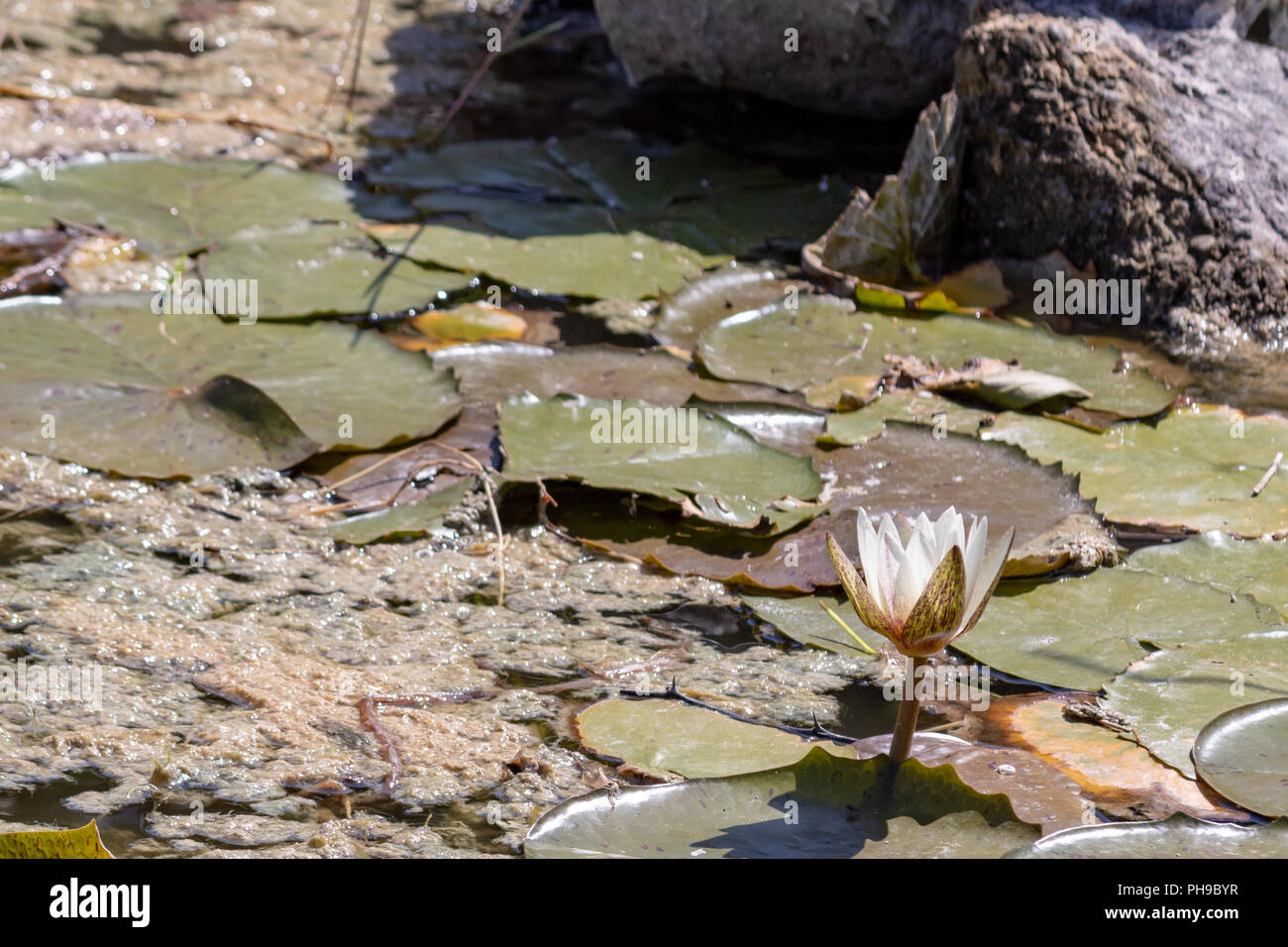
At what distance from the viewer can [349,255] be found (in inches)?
131

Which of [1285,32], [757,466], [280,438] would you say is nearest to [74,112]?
[280,438]

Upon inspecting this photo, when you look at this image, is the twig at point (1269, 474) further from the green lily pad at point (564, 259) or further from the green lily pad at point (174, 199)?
the green lily pad at point (174, 199)

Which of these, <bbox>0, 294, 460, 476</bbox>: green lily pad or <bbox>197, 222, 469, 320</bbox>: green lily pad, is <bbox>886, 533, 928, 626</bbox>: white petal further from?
<bbox>197, 222, 469, 320</bbox>: green lily pad

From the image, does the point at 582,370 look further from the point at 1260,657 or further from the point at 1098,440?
the point at 1260,657

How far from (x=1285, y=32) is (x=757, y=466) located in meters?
3.12

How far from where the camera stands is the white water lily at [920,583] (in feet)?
4.24

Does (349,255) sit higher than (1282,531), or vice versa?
(349,255)
